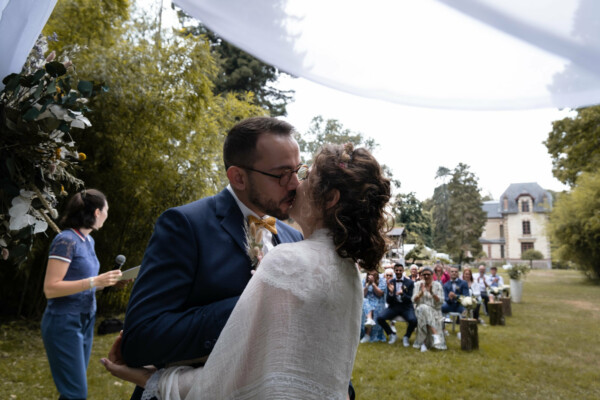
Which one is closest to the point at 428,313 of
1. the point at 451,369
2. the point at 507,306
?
the point at 451,369

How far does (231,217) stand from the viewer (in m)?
1.71

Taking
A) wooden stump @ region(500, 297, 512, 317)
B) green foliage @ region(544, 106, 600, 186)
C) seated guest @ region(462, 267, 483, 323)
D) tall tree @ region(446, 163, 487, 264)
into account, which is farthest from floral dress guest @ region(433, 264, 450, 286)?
tall tree @ region(446, 163, 487, 264)

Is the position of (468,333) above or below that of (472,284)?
below

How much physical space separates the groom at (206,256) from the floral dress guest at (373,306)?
8.36 m

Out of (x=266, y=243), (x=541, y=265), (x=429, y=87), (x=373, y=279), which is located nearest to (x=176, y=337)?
(x=266, y=243)

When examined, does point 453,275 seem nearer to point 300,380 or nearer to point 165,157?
point 165,157

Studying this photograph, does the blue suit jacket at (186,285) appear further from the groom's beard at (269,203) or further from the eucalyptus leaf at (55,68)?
the eucalyptus leaf at (55,68)

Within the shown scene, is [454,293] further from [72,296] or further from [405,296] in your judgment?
[72,296]

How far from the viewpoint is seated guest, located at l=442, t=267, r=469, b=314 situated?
11.4 meters

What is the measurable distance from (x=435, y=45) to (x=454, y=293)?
1069 centimetres

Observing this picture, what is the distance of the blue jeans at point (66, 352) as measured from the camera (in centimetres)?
278

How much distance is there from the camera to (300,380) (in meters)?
1.17

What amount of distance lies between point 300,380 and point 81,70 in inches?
289

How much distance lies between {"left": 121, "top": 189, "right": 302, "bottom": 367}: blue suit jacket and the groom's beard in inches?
4.1
